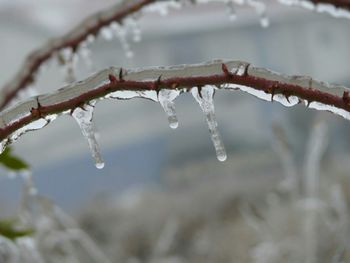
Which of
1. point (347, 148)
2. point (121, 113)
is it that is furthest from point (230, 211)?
point (121, 113)

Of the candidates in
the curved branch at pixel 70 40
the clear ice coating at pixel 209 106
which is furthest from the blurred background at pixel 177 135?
the clear ice coating at pixel 209 106

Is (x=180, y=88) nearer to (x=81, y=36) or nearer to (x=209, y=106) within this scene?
(x=209, y=106)

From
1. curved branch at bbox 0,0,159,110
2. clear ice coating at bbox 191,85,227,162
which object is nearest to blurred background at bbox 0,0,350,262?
curved branch at bbox 0,0,159,110

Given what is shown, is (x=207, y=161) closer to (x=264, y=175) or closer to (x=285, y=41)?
(x=264, y=175)

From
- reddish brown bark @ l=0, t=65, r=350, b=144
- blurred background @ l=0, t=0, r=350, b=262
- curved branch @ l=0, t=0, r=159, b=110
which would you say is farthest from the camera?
blurred background @ l=0, t=0, r=350, b=262

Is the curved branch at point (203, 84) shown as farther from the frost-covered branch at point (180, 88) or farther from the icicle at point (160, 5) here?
the icicle at point (160, 5)

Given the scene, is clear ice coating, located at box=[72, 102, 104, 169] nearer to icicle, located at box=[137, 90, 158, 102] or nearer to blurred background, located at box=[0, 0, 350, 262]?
icicle, located at box=[137, 90, 158, 102]

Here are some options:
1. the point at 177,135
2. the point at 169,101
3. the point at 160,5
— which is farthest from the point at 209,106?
the point at 177,135
